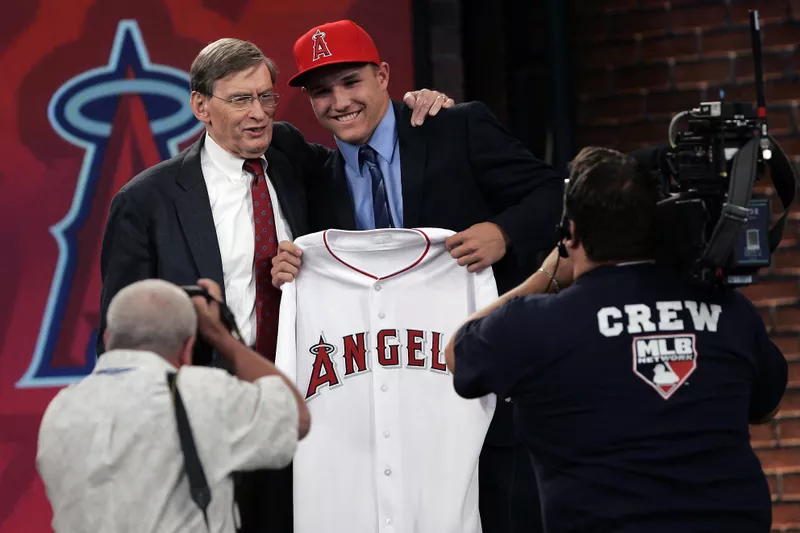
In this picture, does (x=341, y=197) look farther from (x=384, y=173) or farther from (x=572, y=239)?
(x=572, y=239)

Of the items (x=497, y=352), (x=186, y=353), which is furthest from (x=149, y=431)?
(x=497, y=352)

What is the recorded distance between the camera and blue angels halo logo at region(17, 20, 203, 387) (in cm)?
431

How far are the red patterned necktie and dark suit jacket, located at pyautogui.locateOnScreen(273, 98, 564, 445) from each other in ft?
0.57

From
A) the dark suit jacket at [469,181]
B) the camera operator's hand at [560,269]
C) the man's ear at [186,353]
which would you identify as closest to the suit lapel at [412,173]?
the dark suit jacket at [469,181]

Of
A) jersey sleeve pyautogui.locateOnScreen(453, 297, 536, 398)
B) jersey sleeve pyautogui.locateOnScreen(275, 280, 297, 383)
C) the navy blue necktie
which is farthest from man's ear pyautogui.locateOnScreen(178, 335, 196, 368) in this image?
the navy blue necktie

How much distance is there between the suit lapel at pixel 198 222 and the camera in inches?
121

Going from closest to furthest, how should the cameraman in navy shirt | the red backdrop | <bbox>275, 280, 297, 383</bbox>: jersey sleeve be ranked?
the cameraman in navy shirt, <bbox>275, 280, 297, 383</bbox>: jersey sleeve, the red backdrop

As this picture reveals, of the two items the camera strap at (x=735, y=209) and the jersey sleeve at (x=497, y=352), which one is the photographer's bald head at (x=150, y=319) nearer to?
the jersey sleeve at (x=497, y=352)

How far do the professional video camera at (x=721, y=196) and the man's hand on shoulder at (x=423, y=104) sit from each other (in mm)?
979

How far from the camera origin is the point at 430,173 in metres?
3.16

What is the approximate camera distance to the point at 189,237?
3.08m

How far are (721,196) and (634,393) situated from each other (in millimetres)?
447

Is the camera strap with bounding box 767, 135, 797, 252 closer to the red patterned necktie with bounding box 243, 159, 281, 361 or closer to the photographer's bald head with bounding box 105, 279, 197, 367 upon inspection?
the photographer's bald head with bounding box 105, 279, 197, 367

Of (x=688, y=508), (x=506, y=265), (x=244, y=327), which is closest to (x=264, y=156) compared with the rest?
(x=244, y=327)
